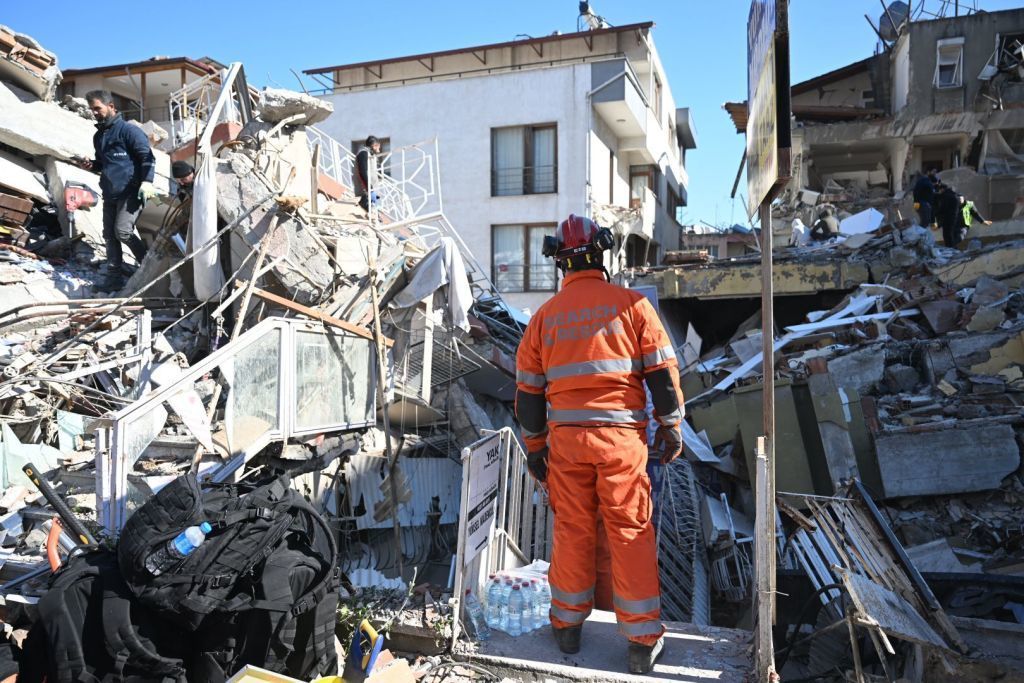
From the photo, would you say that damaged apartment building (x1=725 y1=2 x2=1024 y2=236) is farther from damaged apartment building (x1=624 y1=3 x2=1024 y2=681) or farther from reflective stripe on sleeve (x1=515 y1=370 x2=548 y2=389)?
reflective stripe on sleeve (x1=515 y1=370 x2=548 y2=389)

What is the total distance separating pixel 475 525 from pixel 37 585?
206cm

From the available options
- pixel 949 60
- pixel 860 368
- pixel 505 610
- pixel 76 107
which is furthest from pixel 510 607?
pixel 949 60

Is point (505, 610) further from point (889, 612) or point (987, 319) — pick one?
point (987, 319)

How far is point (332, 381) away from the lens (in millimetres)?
5855

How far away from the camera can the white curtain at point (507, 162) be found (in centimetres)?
2005

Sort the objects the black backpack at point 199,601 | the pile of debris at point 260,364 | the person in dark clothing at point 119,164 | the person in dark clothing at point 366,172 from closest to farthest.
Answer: the black backpack at point 199,601, the pile of debris at point 260,364, the person in dark clothing at point 119,164, the person in dark clothing at point 366,172

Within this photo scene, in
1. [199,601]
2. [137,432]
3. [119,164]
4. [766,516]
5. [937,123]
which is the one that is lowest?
[199,601]

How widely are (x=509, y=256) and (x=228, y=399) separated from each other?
15.9 meters

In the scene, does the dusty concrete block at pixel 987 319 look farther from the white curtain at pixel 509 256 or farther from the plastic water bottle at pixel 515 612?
the white curtain at pixel 509 256

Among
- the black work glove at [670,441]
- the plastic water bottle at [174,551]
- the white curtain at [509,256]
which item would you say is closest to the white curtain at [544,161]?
the white curtain at [509,256]

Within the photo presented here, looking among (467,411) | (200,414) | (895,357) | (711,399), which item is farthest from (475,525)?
(895,357)

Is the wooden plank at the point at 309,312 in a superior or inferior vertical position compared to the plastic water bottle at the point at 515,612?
superior

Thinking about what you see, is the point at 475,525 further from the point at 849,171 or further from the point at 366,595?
the point at 849,171

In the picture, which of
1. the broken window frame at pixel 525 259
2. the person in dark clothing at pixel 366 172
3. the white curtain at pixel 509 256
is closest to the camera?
the person in dark clothing at pixel 366 172
